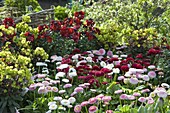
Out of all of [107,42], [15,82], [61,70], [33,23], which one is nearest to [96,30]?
[107,42]

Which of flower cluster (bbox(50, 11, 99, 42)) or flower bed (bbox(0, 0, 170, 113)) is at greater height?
flower cluster (bbox(50, 11, 99, 42))

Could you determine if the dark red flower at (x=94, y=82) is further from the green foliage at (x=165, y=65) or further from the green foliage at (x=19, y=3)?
the green foliage at (x=19, y=3)

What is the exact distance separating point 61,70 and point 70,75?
0.79 ft

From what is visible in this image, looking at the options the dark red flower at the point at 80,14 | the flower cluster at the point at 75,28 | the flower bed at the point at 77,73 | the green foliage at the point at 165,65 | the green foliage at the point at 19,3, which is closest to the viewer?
the flower bed at the point at 77,73

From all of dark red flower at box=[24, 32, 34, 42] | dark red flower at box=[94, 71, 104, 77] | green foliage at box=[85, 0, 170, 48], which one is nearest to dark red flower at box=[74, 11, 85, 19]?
green foliage at box=[85, 0, 170, 48]

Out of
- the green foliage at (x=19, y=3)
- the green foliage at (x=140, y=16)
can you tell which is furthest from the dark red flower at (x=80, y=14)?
the green foliage at (x=19, y=3)

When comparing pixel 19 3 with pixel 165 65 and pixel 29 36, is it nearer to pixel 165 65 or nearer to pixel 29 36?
pixel 29 36

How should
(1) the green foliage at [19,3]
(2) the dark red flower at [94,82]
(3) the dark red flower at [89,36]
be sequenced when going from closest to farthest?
(2) the dark red flower at [94,82] → (3) the dark red flower at [89,36] → (1) the green foliage at [19,3]

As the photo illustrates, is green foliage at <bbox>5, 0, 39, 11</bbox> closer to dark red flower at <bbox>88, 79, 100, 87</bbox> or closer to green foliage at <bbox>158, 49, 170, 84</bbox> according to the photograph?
green foliage at <bbox>158, 49, 170, 84</bbox>

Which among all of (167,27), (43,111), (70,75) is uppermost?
(167,27)

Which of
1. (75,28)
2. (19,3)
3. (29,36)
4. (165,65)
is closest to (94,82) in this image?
(165,65)

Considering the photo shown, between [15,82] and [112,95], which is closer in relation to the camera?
[15,82]

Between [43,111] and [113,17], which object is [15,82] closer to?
[43,111]

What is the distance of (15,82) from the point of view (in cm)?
306
